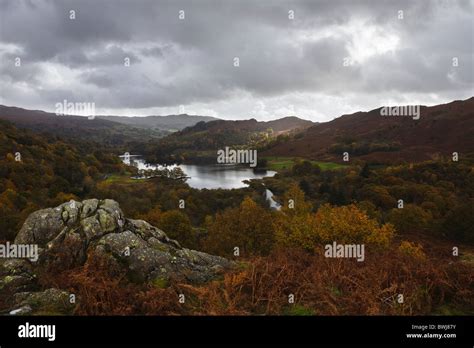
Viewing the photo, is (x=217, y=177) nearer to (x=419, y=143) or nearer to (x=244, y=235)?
(x=419, y=143)

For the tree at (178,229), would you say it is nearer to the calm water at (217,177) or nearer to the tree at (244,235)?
the tree at (244,235)

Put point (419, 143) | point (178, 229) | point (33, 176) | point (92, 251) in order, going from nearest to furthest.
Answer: point (92, 251) < point (178, 229) < point (33, 176) < point (419, 143)

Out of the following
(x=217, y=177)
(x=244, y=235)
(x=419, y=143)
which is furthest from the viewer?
(x=419, y=143)

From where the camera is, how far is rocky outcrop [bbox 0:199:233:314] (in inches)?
362

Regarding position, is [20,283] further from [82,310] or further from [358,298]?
[358,298]

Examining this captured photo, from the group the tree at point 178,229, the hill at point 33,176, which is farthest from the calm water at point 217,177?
the tree at point 178,229

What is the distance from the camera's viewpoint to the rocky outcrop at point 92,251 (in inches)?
362

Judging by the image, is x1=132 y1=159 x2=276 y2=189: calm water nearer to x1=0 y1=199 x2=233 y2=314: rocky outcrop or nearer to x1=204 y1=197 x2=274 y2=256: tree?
x1=204 y1=197 x2=274 y2=256: tree

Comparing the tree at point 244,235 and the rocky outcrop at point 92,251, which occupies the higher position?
the rocky outcrop at point 92,251

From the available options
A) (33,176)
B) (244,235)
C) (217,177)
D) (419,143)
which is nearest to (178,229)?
(244,235)

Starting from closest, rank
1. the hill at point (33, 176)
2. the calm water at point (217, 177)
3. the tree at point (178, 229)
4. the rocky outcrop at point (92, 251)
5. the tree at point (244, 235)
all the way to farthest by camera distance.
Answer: the rocky outcrop at point (92, 251)
the tree at point (244, 235)
the tree at point (178, 229)
the hill at point (33, 176)
the calm water at point (217, 177)

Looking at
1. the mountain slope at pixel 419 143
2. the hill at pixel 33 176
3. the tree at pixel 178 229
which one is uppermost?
the mountain slope at pixel 419 143

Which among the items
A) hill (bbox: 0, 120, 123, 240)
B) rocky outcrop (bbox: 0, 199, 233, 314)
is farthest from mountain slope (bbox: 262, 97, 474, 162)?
rocky outcrop (bbox: 0, 199, 233, 314)

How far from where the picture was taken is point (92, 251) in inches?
412
